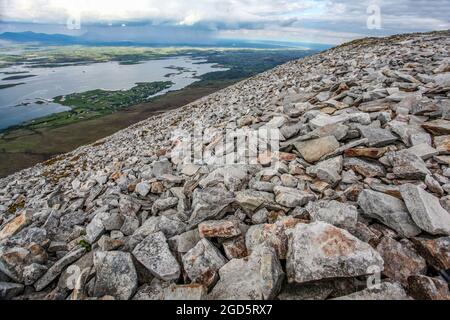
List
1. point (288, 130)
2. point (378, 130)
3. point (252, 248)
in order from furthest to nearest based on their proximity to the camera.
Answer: point (288, 130)
point (378, 130)
point (252, 248)

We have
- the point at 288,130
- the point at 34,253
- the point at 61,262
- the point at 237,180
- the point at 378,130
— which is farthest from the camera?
the point at 288,130

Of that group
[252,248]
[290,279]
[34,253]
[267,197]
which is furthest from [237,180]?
[34,253]

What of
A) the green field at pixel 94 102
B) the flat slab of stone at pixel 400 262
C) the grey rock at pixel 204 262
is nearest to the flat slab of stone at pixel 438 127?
the flat slab of stone at pixel 400 262

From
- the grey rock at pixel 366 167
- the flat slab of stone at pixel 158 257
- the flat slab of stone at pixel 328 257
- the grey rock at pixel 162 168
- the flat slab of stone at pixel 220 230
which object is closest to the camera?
the flat slab of stone at pixel 328 257

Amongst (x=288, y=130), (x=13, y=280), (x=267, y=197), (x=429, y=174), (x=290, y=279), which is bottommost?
(x=13, y=280)

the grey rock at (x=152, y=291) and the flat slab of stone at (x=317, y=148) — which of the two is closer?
the grey rock at (x=152, y=291)

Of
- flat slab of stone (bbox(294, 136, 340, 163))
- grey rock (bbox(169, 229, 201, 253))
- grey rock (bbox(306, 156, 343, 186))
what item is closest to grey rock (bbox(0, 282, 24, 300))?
grey rock (bbox(169, 229, 201, 253))

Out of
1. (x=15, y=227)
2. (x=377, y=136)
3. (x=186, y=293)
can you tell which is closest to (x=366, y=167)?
(x=377, y=136)

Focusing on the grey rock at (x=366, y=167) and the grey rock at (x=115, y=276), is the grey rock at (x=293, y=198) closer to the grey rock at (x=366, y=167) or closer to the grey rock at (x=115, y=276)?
the grey rock at (x=366, y=167)

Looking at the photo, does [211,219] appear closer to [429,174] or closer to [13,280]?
[13,280]
